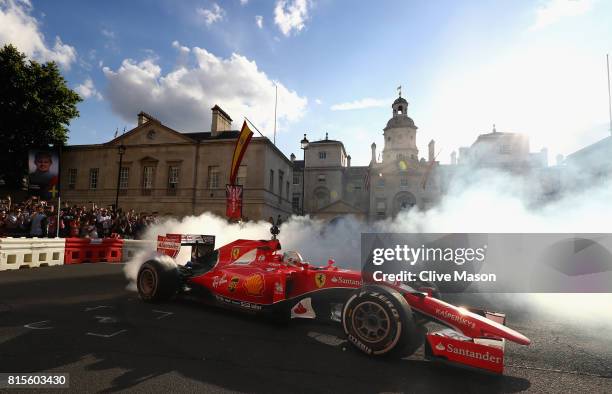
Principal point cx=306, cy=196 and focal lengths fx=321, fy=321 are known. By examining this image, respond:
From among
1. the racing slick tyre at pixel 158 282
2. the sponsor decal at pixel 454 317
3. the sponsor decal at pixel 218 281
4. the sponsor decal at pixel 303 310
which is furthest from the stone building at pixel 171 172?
the sponsor decal at pixel 454 317

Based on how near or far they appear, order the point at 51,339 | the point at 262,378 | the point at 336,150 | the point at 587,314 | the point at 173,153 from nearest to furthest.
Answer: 1. the point at 262,378
2. the point at 51,339
3. the point at 587,314
4. the point at 173,153
5. the point at 336,150

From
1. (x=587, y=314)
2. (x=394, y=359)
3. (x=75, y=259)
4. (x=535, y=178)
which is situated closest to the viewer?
(x=394, y=359)

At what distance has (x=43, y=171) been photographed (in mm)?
13641

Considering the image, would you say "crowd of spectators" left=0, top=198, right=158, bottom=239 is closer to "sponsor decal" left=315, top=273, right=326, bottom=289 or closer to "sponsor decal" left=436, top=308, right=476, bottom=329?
"sponsor decal" left=315, top=273, right=326, bottom=289

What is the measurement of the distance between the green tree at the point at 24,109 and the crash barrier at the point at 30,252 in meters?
23.6

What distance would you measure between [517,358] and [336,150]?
157 ft

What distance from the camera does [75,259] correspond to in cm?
1271

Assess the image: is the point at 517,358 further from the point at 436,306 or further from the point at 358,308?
the point at 358,308

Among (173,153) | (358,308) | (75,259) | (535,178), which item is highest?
(173,153)

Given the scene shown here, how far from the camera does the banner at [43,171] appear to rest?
44.4ft

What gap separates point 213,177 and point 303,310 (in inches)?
1062

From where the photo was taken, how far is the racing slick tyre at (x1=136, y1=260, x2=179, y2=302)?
6.19 meters

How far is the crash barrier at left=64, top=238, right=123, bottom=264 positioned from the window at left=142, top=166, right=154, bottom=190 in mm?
18283

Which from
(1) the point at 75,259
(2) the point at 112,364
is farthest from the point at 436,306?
(1) the point at 75,259
